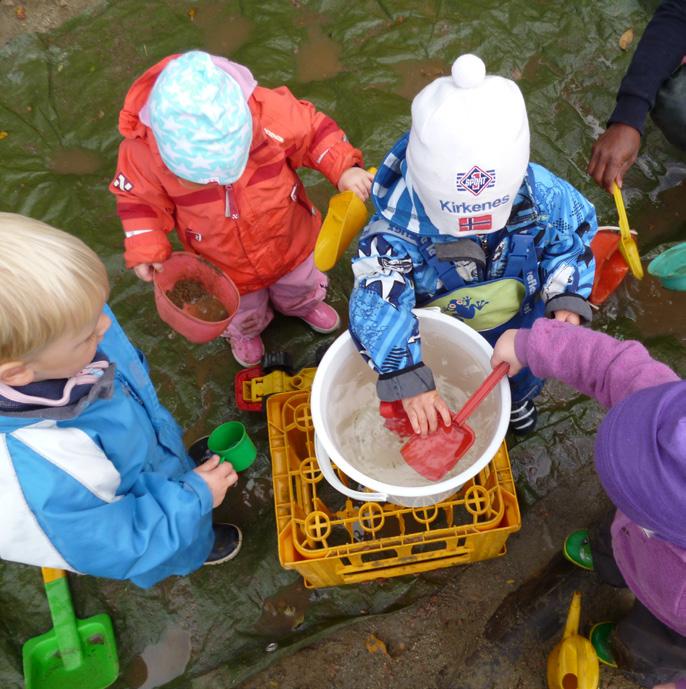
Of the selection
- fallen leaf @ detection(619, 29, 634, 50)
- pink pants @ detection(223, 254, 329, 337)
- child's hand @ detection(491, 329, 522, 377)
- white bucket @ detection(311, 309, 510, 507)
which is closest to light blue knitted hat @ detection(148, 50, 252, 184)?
white bucket @ detection(311, 309, 510, 507)

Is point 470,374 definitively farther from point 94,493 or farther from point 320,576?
point 94,493

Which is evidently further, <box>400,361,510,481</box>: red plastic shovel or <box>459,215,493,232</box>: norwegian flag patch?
<box>400,361,510,481</box>: red plastic shovel

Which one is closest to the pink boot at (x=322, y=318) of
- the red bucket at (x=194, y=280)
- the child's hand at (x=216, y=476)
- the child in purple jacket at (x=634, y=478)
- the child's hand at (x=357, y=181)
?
the red bucket at (x=194, y=280)

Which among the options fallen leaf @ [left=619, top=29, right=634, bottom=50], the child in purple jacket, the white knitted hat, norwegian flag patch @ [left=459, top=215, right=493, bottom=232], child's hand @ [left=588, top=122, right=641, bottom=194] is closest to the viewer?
the child in purple jacket

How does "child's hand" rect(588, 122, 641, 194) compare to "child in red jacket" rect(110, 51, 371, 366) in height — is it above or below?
below

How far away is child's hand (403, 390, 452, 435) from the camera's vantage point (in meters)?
1.47

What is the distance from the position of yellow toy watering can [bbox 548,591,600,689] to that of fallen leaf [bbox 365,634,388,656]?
0.50 metres

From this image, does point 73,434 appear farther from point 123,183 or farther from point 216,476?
point 123,183

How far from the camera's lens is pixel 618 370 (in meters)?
1.26

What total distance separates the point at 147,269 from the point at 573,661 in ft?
5.50

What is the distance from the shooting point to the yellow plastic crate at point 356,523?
1.53m

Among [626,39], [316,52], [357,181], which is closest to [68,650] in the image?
[357,181]

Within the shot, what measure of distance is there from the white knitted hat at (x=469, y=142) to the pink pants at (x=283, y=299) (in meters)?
0.86

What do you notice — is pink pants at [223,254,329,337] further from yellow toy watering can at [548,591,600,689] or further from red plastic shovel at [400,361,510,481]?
yellow toy watering can at [548,591,600,689]
